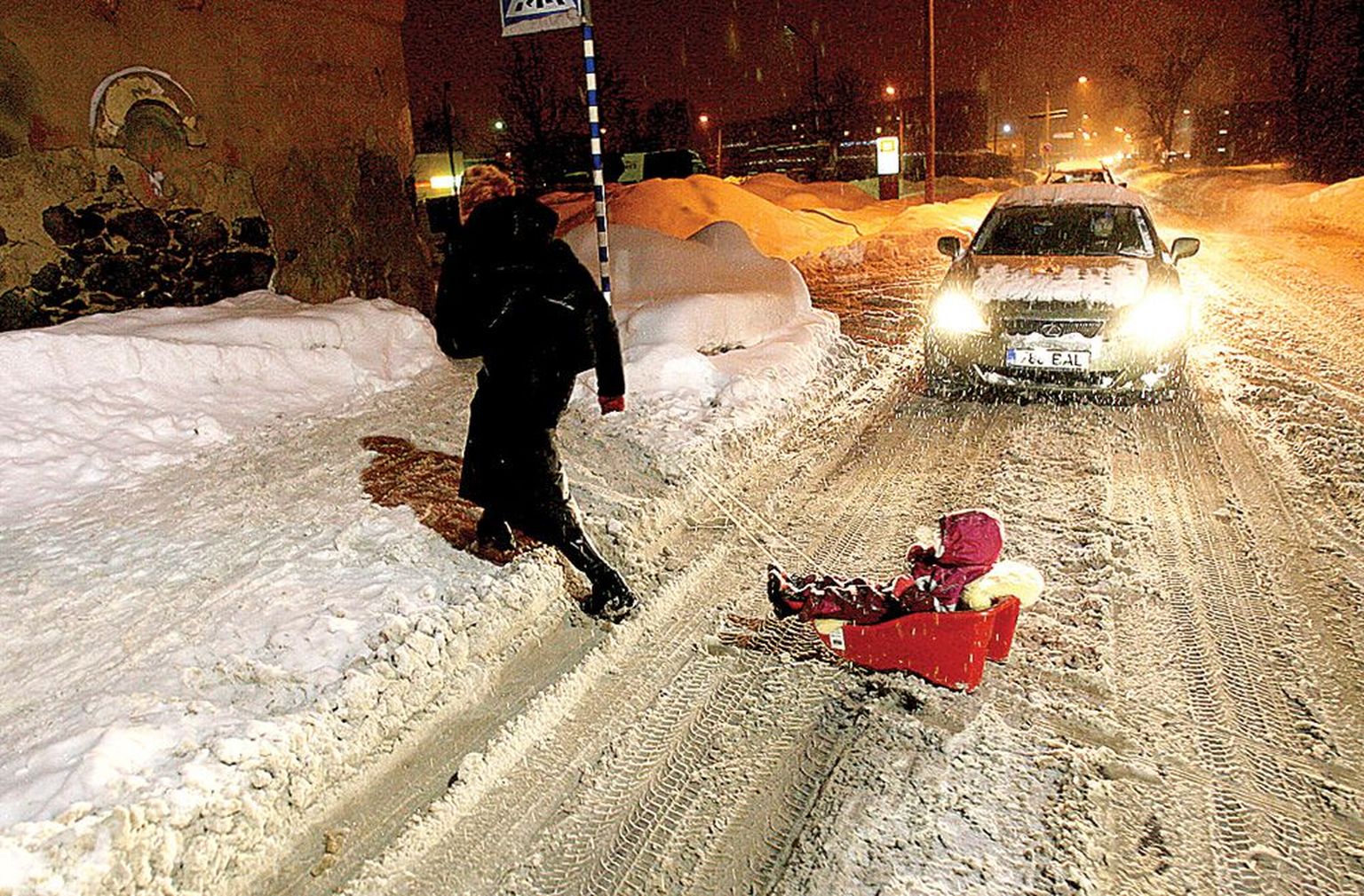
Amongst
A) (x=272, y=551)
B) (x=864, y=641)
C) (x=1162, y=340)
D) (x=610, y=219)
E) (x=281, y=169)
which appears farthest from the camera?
(x=610, y=219)

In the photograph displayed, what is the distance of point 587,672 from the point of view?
364 centimetres

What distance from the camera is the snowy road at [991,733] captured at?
2.55 metres

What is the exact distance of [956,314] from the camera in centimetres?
736

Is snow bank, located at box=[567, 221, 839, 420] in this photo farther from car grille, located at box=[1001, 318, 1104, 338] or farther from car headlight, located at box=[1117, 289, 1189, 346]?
car headlight, located at box=[1117, 289, 1189, 346]

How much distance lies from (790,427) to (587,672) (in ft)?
12.4

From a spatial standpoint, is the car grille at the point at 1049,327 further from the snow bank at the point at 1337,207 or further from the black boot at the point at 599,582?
the snow bank at the point at 1337,207

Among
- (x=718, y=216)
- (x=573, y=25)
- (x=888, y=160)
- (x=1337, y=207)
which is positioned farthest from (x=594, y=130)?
(x=888, y=160)

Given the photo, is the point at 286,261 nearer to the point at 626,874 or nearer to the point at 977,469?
the point at 977,469

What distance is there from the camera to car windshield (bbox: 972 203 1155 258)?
796 centimetres

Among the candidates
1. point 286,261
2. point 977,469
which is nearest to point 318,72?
point 286,261

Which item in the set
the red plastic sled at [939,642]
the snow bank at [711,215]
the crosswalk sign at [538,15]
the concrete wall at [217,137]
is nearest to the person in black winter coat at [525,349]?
the red plastic sled at [939,642]

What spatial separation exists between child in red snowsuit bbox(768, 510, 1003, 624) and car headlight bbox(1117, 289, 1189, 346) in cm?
402

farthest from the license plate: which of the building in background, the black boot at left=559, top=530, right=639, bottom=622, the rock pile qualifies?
the building in background

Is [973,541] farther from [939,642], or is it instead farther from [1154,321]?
[1154,321]
